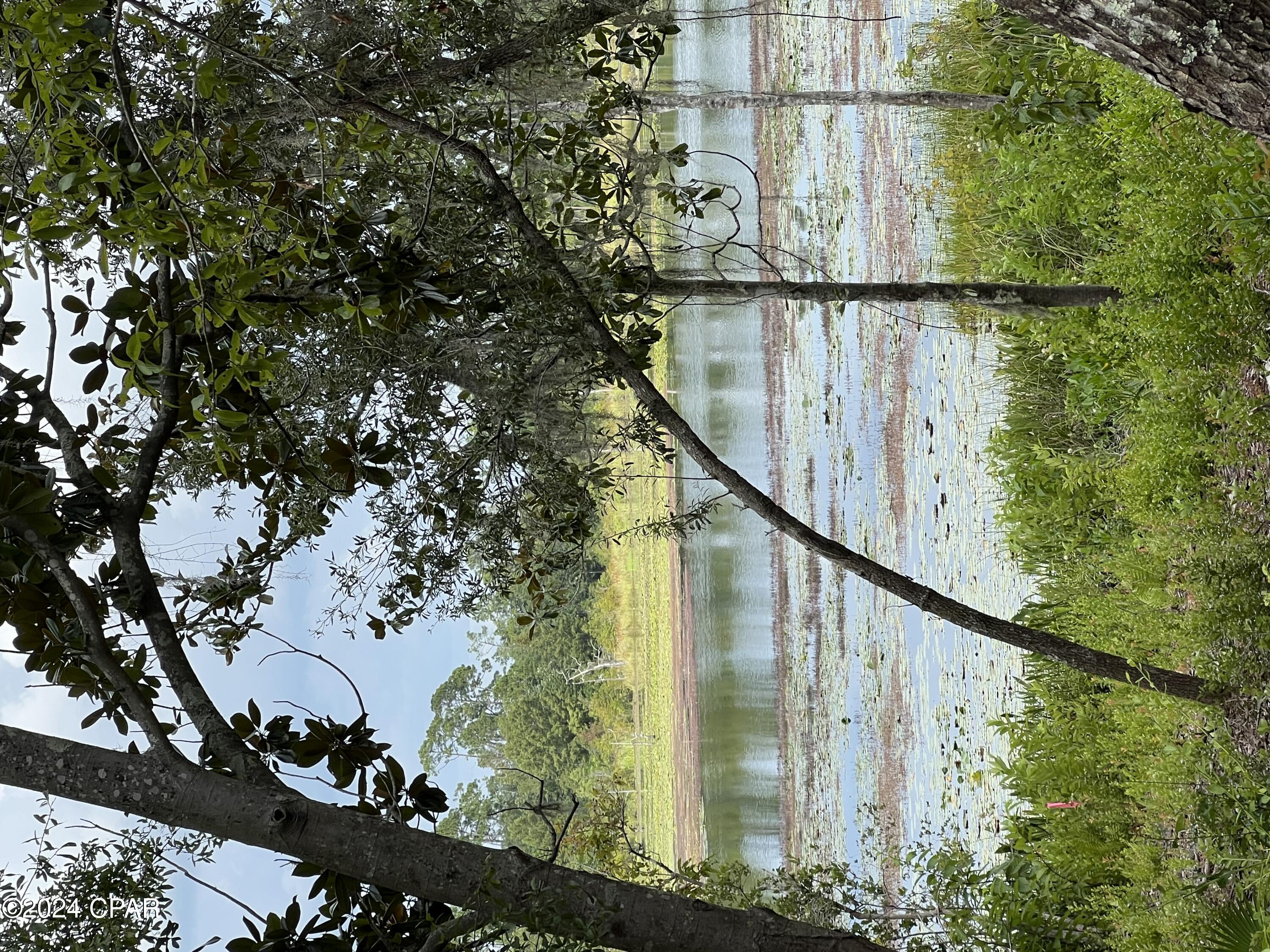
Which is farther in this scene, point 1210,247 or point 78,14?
point 1210,247

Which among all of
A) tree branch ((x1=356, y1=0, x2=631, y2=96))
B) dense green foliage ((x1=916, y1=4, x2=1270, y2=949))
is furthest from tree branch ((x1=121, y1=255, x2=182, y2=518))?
dense green foliage ((x1=916, y1=4, x2=1270, y2=949))

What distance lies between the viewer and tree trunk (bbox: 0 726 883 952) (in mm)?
1637

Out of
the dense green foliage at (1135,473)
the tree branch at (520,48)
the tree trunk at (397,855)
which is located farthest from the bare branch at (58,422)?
the dense green foliage at (1135,473)

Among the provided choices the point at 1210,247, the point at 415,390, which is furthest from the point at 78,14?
the point at 1210,247

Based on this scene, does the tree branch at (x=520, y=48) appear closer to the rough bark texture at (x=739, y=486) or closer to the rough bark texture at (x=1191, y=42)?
the rough bark texture at (x=739, y=486)

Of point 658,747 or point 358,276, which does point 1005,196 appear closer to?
point 358,276

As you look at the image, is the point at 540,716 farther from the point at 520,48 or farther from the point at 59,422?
the point at 59,422

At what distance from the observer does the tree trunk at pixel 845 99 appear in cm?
598

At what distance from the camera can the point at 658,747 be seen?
12.8 metres

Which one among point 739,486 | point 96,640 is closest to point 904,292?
point 739,486

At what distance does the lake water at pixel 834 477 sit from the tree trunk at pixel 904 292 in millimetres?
842

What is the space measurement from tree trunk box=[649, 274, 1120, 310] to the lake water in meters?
0.84

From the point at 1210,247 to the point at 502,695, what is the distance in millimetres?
11616

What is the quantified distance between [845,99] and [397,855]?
6157 mm
